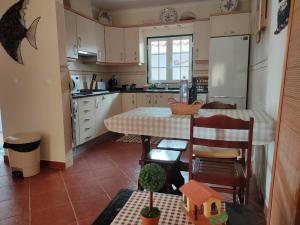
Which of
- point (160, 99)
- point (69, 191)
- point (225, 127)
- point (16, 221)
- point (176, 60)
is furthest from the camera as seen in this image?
point (176, 60)

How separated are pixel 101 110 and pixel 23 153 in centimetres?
152

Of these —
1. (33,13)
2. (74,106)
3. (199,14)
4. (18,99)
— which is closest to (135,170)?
(74,106)

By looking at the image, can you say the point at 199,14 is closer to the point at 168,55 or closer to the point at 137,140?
the point at 168,55

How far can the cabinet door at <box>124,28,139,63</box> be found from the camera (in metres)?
4.46

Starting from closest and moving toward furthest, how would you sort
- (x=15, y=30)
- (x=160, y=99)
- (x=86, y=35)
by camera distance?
(x=15, y=30)
(x=86, y=35)
(x=160, y=99)

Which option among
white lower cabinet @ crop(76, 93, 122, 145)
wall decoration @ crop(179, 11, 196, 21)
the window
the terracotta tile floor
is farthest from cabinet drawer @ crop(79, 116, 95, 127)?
wall decoration @ crop(179, 11, 196, 21)

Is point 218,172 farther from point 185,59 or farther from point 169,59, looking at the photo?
point 169,59

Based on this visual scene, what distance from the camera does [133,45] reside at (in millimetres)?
4520

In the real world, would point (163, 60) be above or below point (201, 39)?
Result: below

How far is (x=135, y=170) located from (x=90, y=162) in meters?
0.70

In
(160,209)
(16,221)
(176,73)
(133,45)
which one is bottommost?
(16,221)

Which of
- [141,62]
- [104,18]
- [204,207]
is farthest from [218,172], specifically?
[104,18]

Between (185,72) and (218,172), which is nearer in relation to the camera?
(218,172)

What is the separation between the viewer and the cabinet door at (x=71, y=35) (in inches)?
130
